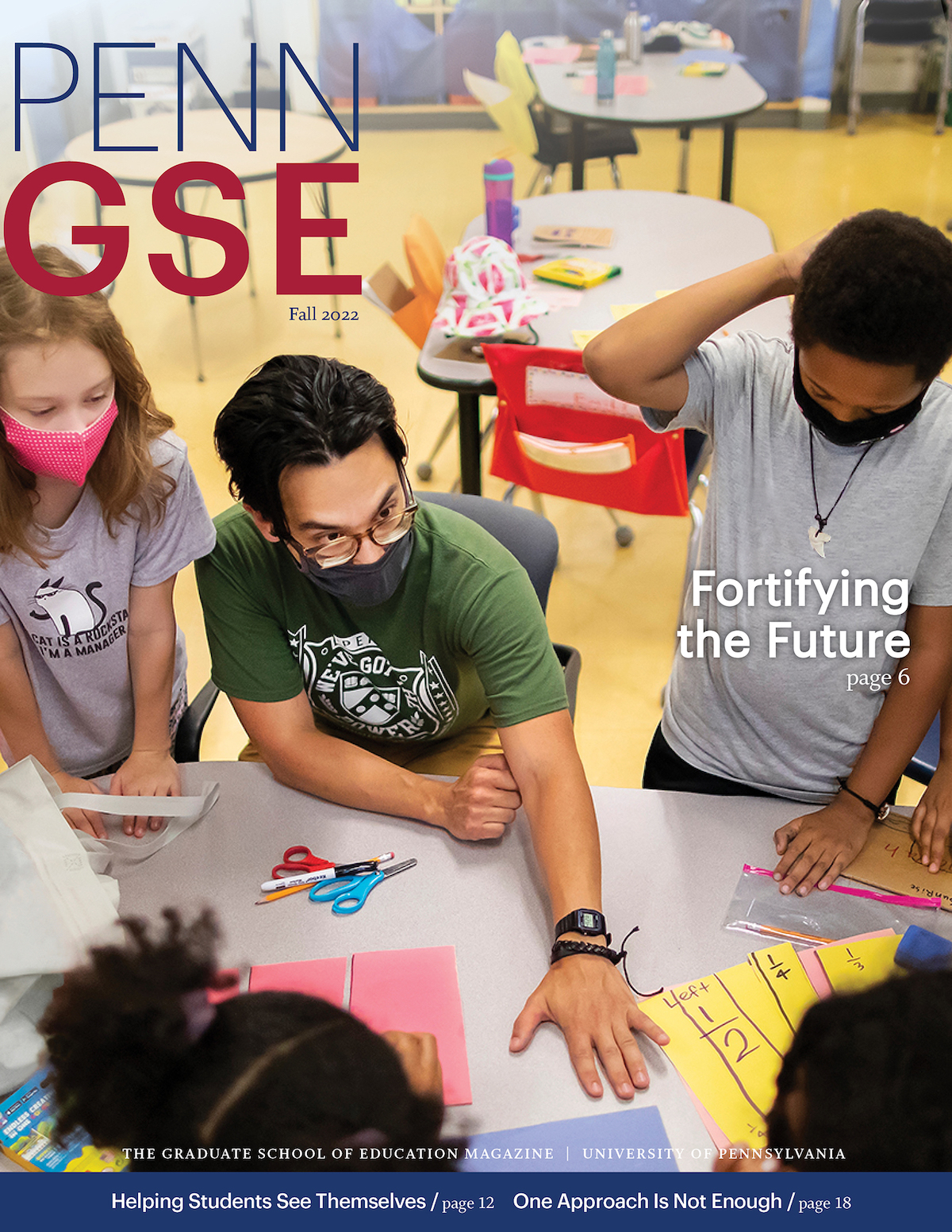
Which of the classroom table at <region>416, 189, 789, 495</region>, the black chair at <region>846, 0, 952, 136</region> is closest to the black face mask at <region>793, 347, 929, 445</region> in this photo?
the classroom table at <region>416, 189, 789, 495</region>

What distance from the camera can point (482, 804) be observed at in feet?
3.89

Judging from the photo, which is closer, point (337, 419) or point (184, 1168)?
point (184, 1168)

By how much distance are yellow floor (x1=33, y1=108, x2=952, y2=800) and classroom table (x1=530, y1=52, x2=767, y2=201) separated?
2.09ft

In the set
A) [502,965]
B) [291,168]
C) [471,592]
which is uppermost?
[291,168]

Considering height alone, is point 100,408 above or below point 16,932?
above

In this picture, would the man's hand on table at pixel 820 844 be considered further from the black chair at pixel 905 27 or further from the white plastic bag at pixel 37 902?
the black chair at pixel 905 27

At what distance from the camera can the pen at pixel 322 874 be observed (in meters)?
1.14

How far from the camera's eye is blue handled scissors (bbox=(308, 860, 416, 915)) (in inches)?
43.9

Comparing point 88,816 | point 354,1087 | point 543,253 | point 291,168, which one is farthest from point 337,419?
point 543,253

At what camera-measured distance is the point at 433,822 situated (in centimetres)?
121

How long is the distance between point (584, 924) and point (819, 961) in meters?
0.23

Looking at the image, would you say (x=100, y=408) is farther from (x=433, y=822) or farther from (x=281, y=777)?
(x=433, y=822)

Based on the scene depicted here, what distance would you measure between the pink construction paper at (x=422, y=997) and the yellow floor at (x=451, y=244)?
82 centimetres

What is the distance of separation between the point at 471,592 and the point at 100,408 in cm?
48
